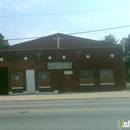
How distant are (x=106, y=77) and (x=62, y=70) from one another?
4850 millimetres

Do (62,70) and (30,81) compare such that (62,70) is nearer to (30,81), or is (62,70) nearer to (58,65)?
(58,65)

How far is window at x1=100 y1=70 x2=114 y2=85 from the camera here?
27719 millimetres

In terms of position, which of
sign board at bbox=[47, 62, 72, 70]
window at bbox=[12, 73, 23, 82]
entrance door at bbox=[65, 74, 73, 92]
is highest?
sign board at bbox=[47, 62, 72, 70]

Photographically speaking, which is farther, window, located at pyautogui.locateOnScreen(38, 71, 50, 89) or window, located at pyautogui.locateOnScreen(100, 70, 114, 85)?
window, located at pyautogui.locateOnScreen(38, 71, 50, 89)

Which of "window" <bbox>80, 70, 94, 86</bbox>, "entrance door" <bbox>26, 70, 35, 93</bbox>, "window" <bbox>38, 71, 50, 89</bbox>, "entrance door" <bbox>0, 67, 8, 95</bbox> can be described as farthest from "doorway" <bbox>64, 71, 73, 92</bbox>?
"entrance door" <bbox>0, 67, 8, 95</bbox>

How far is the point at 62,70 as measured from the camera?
27781 mm

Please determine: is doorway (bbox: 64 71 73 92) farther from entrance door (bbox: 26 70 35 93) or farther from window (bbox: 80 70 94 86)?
entrance door (bbox: 26 70 35 93)

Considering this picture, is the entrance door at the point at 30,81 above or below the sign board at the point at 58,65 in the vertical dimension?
below

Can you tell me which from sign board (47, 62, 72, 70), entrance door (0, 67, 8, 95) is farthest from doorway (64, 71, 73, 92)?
entrance door (0, 67, 8, 95)

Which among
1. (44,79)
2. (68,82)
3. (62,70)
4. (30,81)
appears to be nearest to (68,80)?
(68,82)

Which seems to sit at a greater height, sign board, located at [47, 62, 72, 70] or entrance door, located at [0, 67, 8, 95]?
sign board, located at [47, 62, 72, 70]

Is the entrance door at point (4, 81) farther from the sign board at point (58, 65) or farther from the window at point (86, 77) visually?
the window at point (86, 77)

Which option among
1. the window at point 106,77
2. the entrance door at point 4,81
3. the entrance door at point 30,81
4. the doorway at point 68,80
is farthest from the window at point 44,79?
the window at point 106,77

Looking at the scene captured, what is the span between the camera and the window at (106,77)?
2772cm
